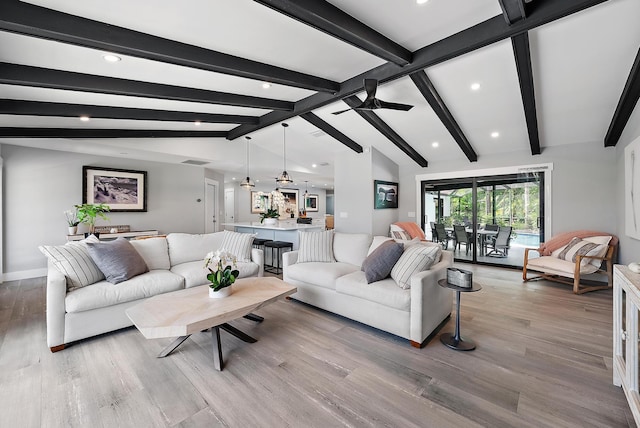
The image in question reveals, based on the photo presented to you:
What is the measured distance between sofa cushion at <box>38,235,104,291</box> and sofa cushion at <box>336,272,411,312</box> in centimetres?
262

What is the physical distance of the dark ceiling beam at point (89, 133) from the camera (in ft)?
13.9

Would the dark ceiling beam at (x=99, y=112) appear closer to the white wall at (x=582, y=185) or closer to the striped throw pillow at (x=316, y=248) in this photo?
the striped throw pillow at (x=316, y=248)

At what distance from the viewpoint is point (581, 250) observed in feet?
14.5

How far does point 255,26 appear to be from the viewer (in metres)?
2.41

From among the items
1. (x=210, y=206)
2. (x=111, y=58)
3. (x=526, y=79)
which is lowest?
(x=210, y=206)

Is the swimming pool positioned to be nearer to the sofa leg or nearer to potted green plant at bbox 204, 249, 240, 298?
potted green plant at bbox 204, 249, 240, 298

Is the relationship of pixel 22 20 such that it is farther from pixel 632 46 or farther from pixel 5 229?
pixel 632 46

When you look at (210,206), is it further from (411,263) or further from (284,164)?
(411,263)

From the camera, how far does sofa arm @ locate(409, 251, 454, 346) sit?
2.54 metres

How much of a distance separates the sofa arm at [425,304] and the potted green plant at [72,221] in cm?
605

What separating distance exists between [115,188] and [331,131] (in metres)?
4.87

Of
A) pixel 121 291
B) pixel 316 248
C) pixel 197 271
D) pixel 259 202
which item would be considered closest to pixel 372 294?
pixel 316 248

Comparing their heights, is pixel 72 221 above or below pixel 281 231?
above

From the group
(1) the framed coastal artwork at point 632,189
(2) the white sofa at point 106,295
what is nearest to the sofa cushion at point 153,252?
(2) the white sofa at point 106,295
